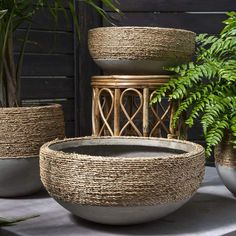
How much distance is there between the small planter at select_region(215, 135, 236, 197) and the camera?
114cm

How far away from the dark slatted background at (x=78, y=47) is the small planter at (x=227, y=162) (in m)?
0.75

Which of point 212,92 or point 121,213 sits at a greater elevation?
point 212,92

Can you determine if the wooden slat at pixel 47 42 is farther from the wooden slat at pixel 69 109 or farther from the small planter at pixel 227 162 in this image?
the small planter at pixel 227 162

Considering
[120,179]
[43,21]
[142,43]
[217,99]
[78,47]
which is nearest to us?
[120,179]

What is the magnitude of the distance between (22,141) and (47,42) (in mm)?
662

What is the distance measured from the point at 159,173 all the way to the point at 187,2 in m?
1.16

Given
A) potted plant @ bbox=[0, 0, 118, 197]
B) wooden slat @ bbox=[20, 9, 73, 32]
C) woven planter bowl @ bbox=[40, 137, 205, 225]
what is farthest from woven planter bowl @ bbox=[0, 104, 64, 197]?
wooden slat @ bbox=[20, 9, 73, 32]

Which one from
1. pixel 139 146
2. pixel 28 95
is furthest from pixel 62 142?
pixel 28 95

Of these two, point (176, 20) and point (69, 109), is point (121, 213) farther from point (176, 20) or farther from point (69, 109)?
point (176, 20)

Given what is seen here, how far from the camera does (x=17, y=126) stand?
3.76ft

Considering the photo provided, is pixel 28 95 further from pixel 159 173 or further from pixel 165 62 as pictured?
pixel 159 173

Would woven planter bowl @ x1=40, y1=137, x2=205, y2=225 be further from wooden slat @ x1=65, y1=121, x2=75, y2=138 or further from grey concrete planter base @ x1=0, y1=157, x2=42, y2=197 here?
wooden slat @ x1=65, y1=121, x2=75, y2=138

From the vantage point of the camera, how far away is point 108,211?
905 mm

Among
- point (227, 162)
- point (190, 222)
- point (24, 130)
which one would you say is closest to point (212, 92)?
point (227, 162)
